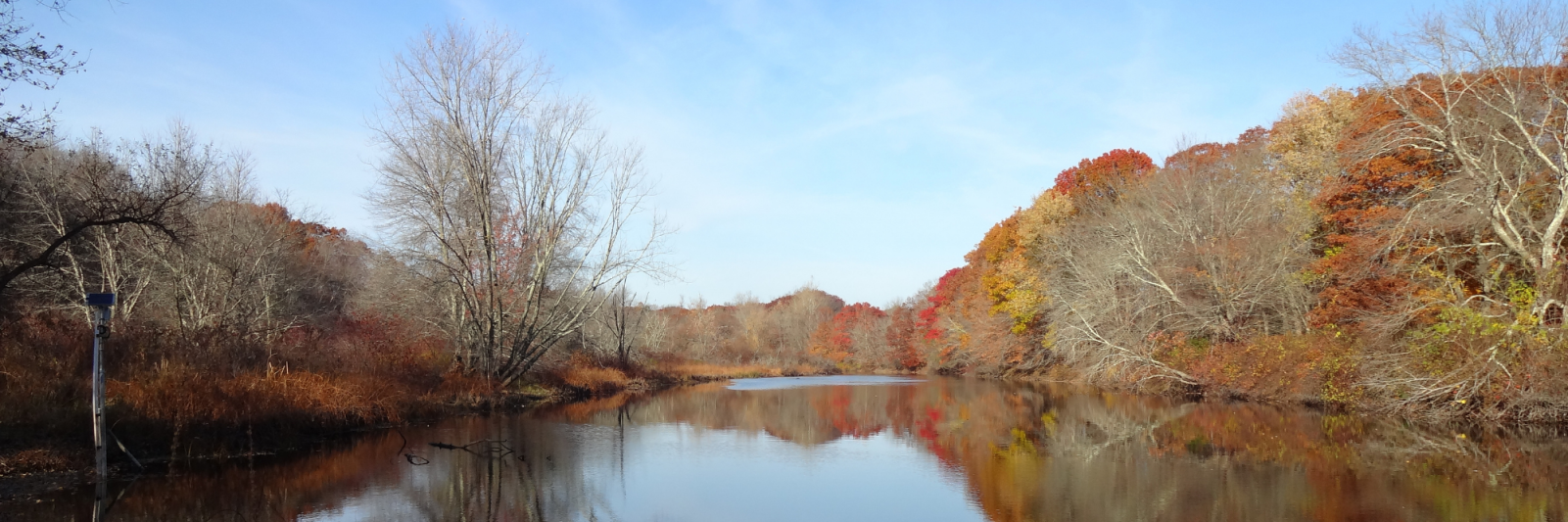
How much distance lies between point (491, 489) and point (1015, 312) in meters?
35.4

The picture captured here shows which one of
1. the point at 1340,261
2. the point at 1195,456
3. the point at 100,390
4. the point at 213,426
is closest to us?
the point at 100,390

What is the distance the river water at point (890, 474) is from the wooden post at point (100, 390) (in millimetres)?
290

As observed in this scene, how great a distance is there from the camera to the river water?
10.1 meters

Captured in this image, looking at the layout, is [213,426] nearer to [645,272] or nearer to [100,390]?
[100,390]

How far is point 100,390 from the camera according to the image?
10.7m

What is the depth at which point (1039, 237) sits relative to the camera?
1762 inches

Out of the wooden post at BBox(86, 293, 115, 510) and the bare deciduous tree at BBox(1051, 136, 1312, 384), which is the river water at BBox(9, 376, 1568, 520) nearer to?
the wooden post at BBox(86, 293, 115, 510)

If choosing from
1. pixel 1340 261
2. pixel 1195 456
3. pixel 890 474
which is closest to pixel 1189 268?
pixel 1340 261

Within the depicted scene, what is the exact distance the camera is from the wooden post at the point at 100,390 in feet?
33.3

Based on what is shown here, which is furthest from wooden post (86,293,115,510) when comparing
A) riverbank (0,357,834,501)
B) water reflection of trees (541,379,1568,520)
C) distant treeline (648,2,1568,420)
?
distant treeline (648,2,1568,420)

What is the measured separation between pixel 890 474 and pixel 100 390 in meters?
10.5

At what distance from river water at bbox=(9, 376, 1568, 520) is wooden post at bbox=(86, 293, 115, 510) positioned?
0.95ft

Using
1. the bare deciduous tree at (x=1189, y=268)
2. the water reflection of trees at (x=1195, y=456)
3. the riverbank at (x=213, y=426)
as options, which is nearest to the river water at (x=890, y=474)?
the water reflection of trees at (x=1195, y=456)

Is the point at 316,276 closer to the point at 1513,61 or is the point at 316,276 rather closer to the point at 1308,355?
the point at 1308,355
